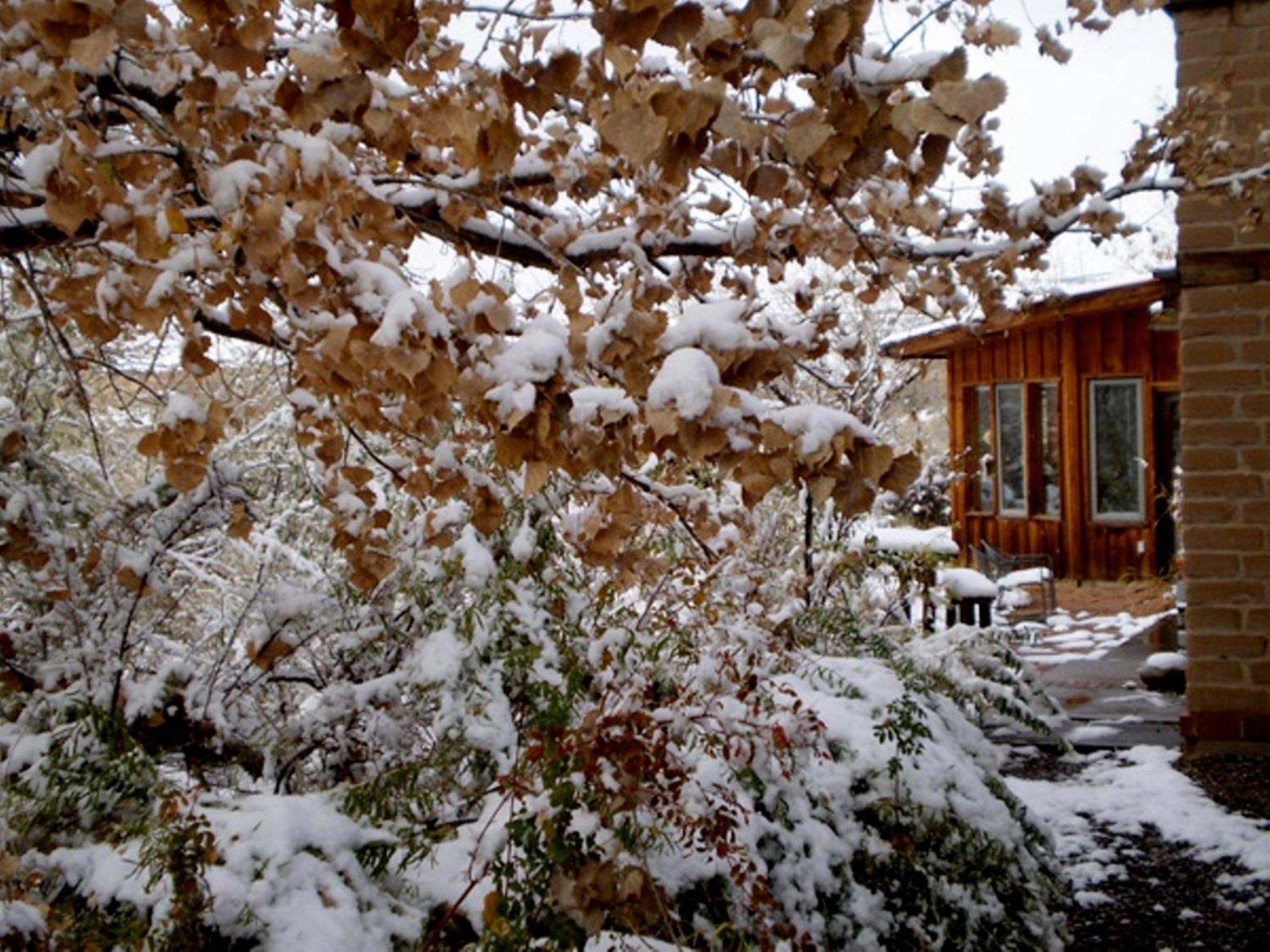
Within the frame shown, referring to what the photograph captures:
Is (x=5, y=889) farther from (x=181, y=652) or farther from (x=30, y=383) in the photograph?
(x=30, y=383)

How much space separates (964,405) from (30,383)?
13041 millimetres

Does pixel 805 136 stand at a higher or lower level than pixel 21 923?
higher

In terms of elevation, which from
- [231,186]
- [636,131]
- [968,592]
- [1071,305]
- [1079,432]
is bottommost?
[968,592]

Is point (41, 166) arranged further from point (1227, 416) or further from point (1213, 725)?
point (1213, 725)

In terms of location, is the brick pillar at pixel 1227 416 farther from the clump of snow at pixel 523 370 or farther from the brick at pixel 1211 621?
the clump of snow at pixel 523 370

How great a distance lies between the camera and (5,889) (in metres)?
2.24

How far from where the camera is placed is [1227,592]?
577 cm

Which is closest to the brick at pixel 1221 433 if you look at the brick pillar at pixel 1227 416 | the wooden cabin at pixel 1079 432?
the brick pillar at pixel 1227 416

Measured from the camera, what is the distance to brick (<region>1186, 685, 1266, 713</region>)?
573cm

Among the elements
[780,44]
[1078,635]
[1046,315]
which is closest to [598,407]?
[780,44]

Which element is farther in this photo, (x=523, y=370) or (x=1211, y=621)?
(x=1211, y=621)

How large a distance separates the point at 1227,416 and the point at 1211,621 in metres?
1.04

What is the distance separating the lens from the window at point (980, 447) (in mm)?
15648

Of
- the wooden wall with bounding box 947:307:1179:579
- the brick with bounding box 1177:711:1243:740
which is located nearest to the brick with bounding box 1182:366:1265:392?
the brick with bounding box 1177:711:1243:740
